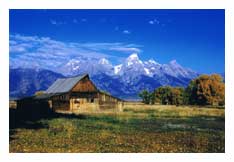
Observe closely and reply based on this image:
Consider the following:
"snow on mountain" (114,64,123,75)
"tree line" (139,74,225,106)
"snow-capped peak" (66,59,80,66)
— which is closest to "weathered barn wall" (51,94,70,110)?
"snow-capped peak" (66,59,80,66)

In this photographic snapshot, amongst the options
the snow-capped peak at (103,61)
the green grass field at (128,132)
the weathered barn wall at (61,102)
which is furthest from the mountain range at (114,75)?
the green grass field at (128,132)

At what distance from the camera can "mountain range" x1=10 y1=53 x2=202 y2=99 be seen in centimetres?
1959

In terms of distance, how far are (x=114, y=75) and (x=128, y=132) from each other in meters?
2.78

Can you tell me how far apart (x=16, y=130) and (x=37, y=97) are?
2301 mm

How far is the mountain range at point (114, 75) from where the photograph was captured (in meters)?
19.6

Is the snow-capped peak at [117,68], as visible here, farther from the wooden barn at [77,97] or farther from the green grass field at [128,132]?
the green grass field at [128,132]

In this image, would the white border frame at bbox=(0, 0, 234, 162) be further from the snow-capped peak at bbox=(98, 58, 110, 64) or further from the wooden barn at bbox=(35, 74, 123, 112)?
the wooden barn at bbox=(35, 74, 123, 112)

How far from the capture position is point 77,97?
21.3 m

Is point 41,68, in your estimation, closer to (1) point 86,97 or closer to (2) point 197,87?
(1) point 86,97

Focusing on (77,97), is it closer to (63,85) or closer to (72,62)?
(63,85)
